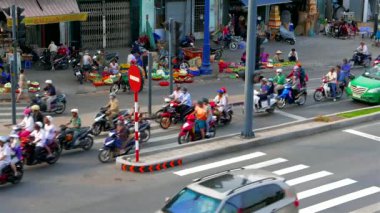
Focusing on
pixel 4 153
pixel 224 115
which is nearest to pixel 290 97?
pixel 224 115

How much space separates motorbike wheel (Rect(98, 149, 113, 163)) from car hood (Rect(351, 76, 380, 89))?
43.3 feet

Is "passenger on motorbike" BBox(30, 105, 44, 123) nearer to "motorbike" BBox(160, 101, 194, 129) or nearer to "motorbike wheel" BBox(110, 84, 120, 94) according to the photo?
"motorbike" BBox(160, 101, 194, 129)

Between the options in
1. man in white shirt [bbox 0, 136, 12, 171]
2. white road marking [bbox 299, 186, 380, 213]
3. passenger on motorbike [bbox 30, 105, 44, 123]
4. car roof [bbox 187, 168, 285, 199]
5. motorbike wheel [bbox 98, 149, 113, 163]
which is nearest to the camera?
car roof [bbox 187, 168, 285, 199]

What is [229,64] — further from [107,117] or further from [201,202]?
[201,202]

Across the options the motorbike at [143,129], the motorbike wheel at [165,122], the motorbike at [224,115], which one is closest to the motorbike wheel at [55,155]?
the motorbike at [143,129]

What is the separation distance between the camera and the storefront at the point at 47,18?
109 feet

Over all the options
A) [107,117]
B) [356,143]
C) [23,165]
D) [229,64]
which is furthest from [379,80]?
[23,165]

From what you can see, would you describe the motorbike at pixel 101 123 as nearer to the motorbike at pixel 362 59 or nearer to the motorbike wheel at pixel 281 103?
the motorbike wheel at pixel 281 103

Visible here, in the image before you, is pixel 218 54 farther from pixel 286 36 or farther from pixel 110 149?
pixel 110 149

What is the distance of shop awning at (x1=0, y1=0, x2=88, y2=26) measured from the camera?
3316cm

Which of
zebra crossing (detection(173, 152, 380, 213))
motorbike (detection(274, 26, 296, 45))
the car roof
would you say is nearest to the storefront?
motorbike (detection(274, 26, 296, 45))

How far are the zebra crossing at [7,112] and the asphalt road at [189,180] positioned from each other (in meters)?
5.20

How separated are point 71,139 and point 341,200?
8.45 m

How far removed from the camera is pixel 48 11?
1340 inches
